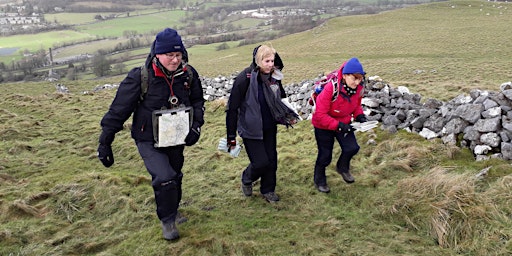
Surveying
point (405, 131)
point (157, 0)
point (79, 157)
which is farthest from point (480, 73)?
point (157, 0)

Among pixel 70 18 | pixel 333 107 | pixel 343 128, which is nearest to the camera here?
pixel 343 128

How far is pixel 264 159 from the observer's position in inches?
216

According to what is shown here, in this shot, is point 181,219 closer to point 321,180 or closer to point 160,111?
point 160,111

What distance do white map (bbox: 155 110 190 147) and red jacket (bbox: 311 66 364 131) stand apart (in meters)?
2.06

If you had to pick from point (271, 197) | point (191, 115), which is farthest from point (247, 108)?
point (271, 197)

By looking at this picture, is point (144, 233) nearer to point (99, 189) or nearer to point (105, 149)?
point (105, 149)

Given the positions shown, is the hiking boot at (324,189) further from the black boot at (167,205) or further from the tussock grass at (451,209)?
the black boot at (167,205)

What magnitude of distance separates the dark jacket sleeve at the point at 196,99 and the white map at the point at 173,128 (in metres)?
0.19

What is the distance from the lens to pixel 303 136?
377 inches

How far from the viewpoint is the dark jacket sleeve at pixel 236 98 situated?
5.22 m

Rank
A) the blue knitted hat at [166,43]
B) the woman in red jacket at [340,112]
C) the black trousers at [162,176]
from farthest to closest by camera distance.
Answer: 1. the woman in red jacket at [340,112]
2. the black trousers at [162,176]
3. the blue knitted hat at [166,43]

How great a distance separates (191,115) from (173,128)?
14.2 inches

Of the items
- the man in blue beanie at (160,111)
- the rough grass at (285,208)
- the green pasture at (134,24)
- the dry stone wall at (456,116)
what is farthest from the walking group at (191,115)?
the green pasture at (134,24)

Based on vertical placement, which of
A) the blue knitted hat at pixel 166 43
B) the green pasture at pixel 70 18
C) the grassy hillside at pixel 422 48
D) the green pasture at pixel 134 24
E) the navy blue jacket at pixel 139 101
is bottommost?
the grassy hillside at pixel 422 48
